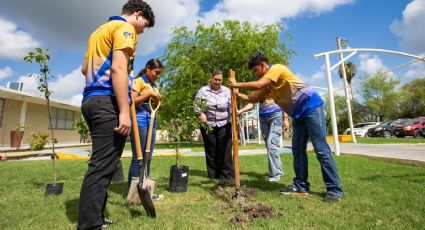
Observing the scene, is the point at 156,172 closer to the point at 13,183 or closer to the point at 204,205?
the point at 13,183

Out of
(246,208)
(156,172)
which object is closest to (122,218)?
(246,208)

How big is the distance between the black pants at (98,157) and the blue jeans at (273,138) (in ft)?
9.67

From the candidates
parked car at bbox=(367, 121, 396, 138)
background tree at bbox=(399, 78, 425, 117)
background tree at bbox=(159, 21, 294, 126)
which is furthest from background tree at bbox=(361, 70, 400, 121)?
background tree at bbox=(159, 21, 294, 126)

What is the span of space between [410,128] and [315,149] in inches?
835

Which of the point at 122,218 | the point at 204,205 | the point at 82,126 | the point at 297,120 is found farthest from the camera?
the point at 82,126

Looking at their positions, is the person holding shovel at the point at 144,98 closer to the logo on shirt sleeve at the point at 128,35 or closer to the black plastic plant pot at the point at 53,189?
the black plastic plant pot at the point at 53,189

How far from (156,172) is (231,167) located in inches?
76.3

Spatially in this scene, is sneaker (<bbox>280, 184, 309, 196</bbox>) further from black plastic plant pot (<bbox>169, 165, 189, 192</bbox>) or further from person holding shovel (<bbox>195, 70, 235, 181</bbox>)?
black plastic plant pot (<bbox>169, 165, 189, 192</bbox>)

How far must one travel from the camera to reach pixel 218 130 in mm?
4781

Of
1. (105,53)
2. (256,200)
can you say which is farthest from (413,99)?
(105,53)

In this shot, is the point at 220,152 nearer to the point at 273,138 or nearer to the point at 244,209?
the point at 273,138

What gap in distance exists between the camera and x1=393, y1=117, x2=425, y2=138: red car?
19578mm

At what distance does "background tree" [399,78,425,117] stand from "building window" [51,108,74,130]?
4228 cm

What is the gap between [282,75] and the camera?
11.5 feet
